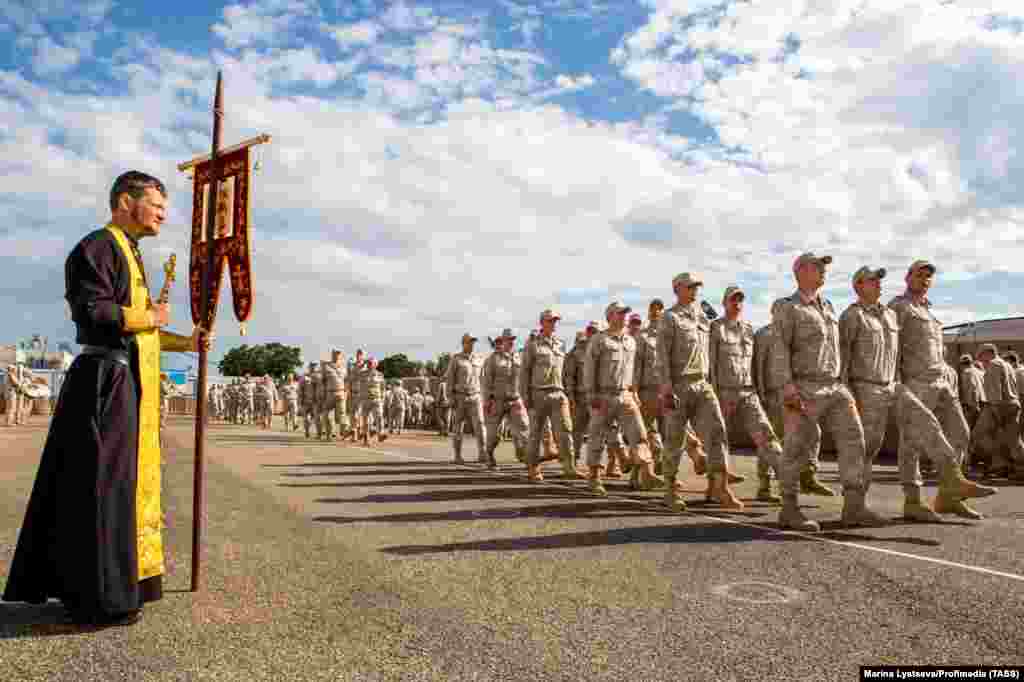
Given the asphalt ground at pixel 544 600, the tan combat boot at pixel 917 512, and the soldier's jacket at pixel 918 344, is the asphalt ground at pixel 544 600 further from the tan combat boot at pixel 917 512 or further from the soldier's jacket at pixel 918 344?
the soldier's jacket at pixel 918 344

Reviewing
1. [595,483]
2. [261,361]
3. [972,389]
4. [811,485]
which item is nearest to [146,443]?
[595,483]

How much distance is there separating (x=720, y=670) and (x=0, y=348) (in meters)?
83.5

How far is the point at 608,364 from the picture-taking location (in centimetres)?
1067

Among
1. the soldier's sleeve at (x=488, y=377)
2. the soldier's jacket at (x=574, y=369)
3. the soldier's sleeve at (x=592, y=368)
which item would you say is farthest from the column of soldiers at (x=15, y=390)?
the soldier's sleeve at (x=592, y=368)

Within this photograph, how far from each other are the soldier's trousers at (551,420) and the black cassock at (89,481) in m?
8.14

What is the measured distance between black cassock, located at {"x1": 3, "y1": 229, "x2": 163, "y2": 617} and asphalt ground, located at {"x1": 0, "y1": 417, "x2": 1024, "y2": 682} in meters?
0.23

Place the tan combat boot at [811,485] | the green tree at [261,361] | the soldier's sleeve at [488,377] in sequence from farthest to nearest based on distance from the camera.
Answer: the green tree at [261,361] < the soldier's sleeve at [488,377] < the tan combat boot at [811,485]

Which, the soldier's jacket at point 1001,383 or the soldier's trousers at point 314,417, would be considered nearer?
the soldier's jacket at point 1001,383

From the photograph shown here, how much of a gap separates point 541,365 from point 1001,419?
8681 mm

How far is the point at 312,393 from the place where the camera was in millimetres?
27625

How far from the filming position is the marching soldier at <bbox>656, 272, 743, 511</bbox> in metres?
8.88

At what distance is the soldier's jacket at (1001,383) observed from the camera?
14.4 metres

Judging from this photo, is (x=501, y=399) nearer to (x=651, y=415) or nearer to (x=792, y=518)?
(x=651, y=415)

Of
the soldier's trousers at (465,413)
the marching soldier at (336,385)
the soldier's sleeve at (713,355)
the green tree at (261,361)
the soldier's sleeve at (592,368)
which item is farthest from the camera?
the green tree at (261,361)
